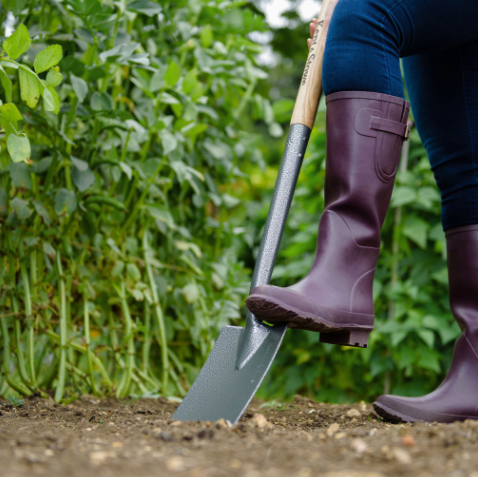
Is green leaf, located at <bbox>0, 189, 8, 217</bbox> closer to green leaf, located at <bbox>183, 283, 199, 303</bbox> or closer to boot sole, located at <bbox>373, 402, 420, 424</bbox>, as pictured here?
green leaf, located at <bbox>183, 283, 199, 303</bbox>

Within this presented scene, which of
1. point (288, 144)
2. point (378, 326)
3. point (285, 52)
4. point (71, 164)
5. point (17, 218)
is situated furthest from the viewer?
point (285, 52)

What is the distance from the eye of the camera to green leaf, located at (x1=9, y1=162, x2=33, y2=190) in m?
1.29

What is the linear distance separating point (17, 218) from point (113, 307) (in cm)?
51

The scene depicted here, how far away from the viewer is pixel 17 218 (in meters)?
1.33

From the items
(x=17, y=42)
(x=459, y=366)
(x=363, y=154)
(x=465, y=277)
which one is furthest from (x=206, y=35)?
(x=459, y=366)

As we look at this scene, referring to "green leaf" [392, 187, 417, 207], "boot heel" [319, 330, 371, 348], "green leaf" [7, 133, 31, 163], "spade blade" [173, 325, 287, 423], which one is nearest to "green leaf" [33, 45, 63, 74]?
"green leaf" [7, 133, 31, 163]

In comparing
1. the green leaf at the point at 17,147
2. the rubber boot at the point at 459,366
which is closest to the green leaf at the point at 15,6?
the green leaf at the point at 17,147

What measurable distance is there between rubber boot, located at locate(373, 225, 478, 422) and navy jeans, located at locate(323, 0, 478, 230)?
0.06 metres

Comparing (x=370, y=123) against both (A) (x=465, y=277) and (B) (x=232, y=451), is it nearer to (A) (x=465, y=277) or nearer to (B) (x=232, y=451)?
(A) (x=465, y=277)

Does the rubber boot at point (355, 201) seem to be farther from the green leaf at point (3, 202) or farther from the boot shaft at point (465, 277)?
the green leaf at point (3, 202)

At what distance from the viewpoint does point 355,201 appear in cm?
101

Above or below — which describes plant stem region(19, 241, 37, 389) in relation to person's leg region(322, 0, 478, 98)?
below

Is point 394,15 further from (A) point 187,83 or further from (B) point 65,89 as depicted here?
(B) point 65,89

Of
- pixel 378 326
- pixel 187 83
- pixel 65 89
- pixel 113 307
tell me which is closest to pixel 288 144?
pixel 187 83
